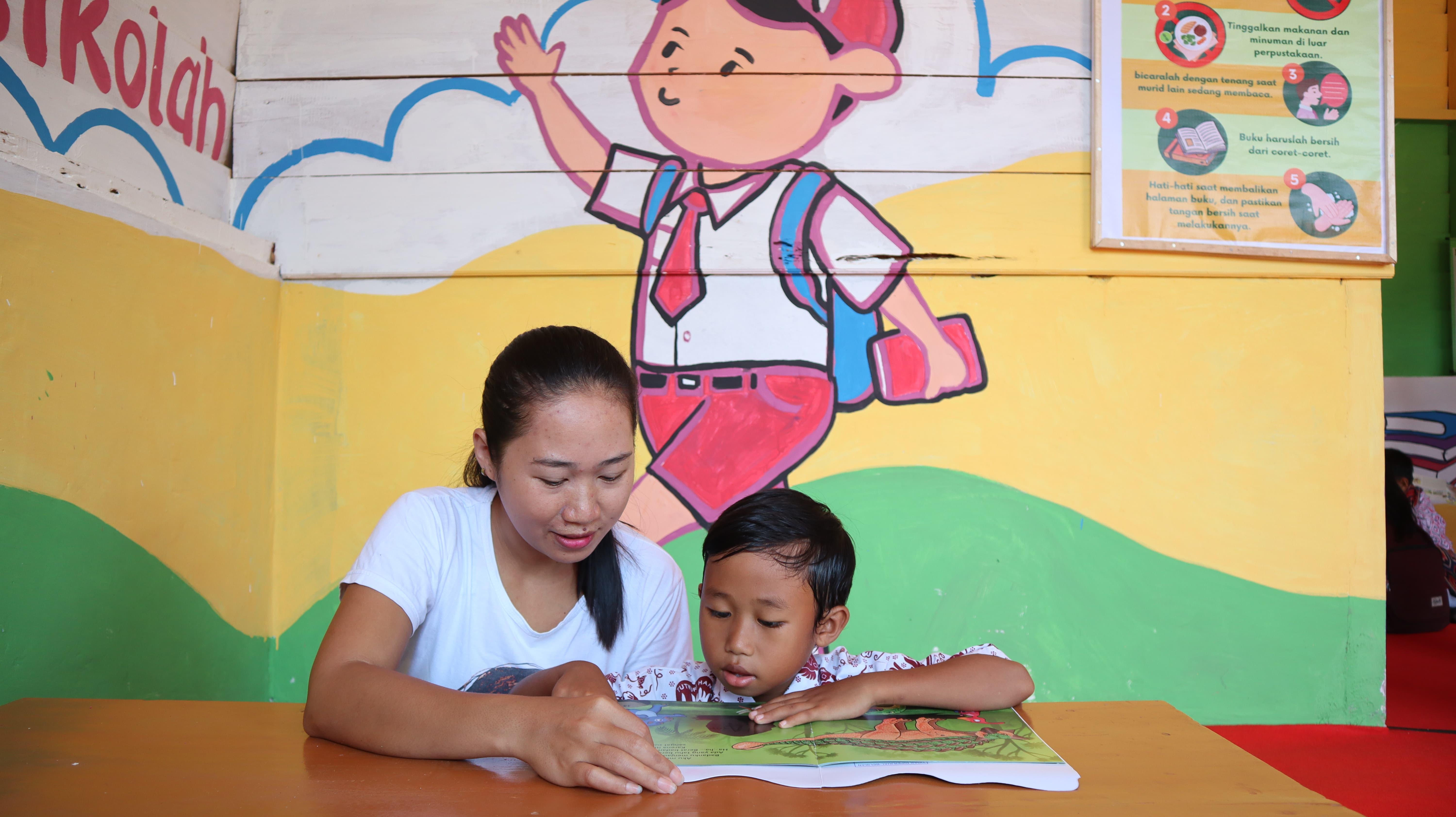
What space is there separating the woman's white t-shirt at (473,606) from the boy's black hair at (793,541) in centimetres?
17

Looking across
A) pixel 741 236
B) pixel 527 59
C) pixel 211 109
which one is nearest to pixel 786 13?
pixel 741 236

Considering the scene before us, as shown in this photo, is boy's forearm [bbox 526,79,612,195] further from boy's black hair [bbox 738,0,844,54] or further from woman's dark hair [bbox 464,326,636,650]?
woman's dark hair [bbox 464,326,636,650]

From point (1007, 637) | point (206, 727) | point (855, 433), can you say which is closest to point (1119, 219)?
point (855, 433)

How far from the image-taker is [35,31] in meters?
1.82

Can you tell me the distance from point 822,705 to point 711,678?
42 cm

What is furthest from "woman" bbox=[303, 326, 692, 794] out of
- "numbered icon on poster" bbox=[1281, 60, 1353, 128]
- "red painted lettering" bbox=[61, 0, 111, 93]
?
"numbered icon on poster" bbox=[1281, 60, 1353, 128]

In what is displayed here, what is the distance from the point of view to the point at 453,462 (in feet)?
8.49

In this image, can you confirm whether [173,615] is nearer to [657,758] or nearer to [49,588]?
[49,588]

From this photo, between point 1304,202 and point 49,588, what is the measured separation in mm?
3499

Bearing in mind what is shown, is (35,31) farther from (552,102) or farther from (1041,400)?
(1041,400)

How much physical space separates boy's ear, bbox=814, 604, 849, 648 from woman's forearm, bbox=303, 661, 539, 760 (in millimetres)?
722

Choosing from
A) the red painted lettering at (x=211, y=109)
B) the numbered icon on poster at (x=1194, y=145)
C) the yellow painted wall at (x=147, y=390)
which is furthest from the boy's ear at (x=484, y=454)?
the numbered icon on poster at (x=1194, y=145)

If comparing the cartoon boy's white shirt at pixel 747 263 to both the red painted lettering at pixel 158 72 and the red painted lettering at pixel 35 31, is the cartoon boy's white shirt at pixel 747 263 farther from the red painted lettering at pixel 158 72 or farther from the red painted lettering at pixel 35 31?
the red painted lettering at pixel 35 31

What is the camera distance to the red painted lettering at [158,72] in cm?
226
